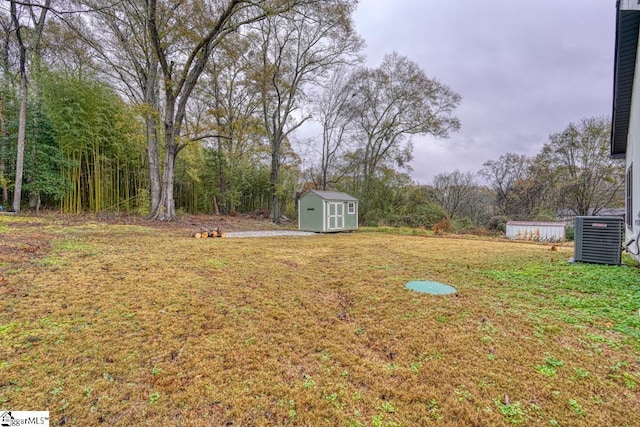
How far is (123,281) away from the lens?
300 centimetres

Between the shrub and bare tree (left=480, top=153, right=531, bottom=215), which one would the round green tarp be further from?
bare tree (left=480, top=153, right=531, bottom=215)

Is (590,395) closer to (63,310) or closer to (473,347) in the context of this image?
(473,347)

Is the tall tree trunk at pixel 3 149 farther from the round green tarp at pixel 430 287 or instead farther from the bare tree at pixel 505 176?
the bare tree at pixel 505 176

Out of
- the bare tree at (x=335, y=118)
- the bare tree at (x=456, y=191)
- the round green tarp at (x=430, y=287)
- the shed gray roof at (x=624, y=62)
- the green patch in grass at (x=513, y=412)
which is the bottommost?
the green patch in grass at (x=513, y=412)

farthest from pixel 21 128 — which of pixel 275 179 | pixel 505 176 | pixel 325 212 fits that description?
pixel 505 176

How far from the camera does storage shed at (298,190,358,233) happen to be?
10.3 m

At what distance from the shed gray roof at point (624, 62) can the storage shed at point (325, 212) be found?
7.78m

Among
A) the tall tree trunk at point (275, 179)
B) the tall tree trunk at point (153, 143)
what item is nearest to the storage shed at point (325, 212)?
the tall tree trunk at point (275, 179)

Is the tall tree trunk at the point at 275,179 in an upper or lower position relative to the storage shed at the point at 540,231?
upper

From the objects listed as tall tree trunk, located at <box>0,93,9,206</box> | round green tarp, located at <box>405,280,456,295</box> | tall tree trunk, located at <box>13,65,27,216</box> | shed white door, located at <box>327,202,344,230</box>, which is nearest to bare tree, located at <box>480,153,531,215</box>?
shed white door, located at <box>327,202,344,230</box>

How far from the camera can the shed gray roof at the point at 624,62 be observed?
3.94m

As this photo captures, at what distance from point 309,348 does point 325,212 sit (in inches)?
332

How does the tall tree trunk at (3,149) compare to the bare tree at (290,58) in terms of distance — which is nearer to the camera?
the tall tree trunk at (3,149)

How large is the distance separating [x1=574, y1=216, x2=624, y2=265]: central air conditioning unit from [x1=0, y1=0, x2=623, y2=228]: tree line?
8.65 m
